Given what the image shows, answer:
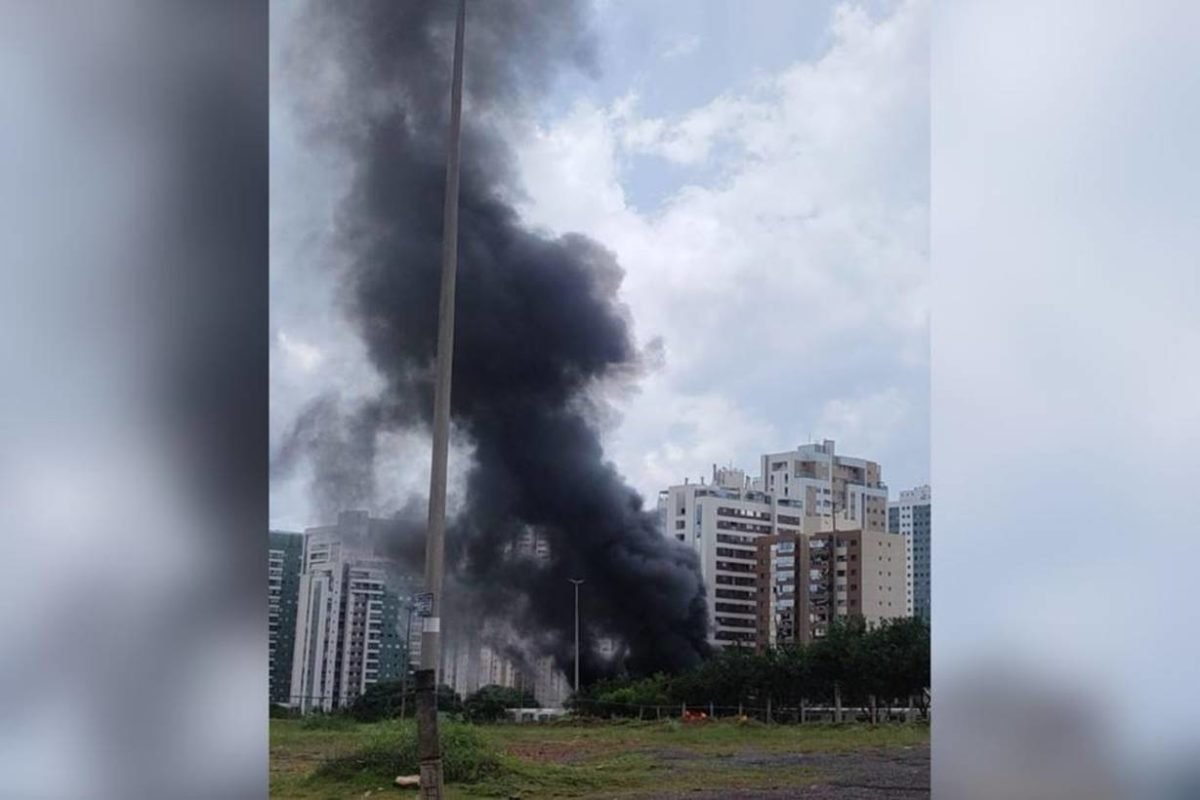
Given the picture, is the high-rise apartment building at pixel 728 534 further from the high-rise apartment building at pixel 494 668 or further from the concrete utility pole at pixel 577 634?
the high-rise apartment building at pixel 494 668

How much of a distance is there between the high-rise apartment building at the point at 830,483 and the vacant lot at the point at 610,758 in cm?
66

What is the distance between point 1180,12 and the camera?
3.02 m

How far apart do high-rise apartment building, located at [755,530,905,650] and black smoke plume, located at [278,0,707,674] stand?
0.21 metres

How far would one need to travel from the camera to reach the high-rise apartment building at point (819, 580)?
431 centimetres

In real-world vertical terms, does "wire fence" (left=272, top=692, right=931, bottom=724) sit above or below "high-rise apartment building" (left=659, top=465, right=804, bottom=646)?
below

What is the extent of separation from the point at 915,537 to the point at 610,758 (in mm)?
1174

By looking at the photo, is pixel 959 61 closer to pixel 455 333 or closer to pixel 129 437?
pixel 455 333

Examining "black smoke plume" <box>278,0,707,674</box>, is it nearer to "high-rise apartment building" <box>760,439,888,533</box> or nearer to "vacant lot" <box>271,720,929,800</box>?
"vacant lot" <box>271,720,929,800</box>

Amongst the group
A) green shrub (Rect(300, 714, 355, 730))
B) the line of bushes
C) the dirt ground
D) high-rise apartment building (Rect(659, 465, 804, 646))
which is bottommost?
the dirt ground

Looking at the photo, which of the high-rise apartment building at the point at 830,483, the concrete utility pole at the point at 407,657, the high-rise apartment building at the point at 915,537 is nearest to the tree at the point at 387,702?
the concrete utility pole at the point at 407,657

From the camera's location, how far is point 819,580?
434 centimetres

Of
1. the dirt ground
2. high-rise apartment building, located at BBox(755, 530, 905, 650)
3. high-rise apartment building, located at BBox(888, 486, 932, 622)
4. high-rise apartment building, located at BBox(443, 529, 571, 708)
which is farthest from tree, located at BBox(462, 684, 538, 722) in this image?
high-rise apartment building, located at BBox(888, 486, 932, 622)

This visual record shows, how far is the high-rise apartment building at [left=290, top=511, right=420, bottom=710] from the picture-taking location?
4.35 meters

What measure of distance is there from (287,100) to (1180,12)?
2698mm
